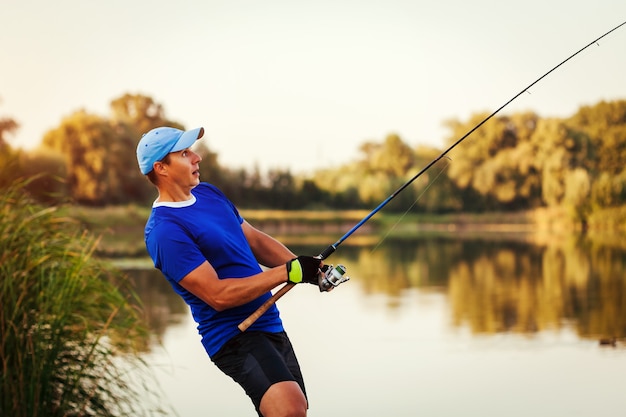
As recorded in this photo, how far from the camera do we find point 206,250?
3.21 meters

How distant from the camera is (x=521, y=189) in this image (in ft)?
155

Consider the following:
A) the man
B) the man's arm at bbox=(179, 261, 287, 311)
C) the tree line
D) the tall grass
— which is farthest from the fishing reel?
the tree line

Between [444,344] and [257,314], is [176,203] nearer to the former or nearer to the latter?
[257,314]

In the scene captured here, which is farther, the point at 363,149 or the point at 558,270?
the point at 363,149

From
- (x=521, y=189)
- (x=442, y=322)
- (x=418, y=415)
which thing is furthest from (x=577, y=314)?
(x=521, y=189)

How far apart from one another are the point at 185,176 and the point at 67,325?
2199 millimetres

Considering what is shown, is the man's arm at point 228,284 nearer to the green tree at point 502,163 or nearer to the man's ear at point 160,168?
the man's ear at point 160,168

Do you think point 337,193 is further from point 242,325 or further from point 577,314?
point 242,325

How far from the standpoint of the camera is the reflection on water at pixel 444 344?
25.3 feet

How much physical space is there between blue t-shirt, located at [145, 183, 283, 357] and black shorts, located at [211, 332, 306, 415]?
0.03 metres

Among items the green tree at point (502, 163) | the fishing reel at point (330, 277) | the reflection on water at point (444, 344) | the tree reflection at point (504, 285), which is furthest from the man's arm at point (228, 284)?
the green tree at point (502, 163)

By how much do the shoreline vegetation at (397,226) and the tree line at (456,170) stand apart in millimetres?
699

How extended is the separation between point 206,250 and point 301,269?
322mm

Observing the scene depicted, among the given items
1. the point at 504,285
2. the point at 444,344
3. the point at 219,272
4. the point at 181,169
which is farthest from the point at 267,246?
the point at 504,285
